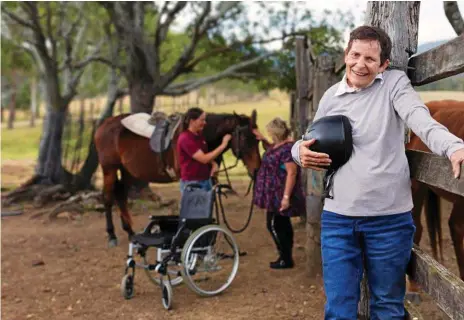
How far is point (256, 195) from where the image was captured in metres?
5.81

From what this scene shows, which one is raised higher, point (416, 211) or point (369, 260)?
point (369, 260)

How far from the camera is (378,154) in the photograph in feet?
7.78

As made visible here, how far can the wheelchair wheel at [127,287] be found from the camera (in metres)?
5.16

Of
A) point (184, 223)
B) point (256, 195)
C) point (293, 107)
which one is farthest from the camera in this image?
point (293, 107)

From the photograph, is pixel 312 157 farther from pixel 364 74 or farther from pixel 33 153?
pixel 33 153

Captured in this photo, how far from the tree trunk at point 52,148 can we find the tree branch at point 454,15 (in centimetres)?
930

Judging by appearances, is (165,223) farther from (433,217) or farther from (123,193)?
(123,193)

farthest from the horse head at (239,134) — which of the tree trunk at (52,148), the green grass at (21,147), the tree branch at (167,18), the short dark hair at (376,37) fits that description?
the green grass at (21,147)

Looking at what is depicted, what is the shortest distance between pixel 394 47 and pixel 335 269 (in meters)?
1.19

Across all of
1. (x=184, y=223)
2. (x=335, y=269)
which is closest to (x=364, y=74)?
(x=335, y=269)

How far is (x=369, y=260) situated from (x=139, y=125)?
5.95 m

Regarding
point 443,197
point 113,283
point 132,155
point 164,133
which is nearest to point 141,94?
point 132,155

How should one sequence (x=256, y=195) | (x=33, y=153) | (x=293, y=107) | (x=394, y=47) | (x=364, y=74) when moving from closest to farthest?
(x=364, y=74)
(x=394, y=47)
(x=256, y=195)
(x=293, y=107)
(x=33, y=153)

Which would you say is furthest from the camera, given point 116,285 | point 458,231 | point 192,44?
point 192,44
